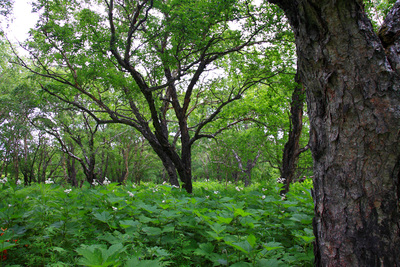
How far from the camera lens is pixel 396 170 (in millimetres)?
1600

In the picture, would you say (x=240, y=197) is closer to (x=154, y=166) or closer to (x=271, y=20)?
(x=271, y=20)

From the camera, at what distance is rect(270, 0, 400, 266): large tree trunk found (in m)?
1.60

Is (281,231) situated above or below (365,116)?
below

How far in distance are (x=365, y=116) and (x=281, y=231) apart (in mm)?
1742

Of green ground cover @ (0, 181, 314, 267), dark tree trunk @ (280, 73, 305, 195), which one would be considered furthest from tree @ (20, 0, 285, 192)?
green ground cover @ (0, 181, 314, 267)

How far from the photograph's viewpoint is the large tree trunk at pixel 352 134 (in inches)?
62.9

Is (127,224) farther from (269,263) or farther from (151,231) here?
(269,263)

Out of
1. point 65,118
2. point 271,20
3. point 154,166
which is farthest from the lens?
point 154,166

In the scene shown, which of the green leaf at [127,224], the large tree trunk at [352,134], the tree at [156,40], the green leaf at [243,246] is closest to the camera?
the large tree trunk at [352,134]

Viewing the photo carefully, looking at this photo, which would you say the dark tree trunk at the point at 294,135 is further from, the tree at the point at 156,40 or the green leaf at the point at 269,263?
the green leaf at the point at 269,263

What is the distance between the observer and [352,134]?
1705mm

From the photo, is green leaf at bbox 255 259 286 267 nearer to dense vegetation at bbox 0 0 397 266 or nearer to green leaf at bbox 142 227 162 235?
dense vegetation at bbox 0 0 397 266

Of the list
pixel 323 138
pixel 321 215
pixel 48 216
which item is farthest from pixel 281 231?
pixel 48 216

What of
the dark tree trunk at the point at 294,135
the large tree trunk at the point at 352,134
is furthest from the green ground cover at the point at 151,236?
the dark tree trunk at the point at 294,135
